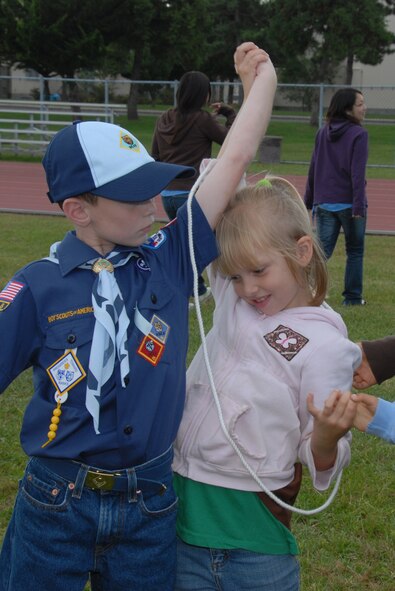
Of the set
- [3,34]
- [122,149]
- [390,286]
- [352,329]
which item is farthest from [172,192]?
[3,34]

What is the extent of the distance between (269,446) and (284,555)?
28cm

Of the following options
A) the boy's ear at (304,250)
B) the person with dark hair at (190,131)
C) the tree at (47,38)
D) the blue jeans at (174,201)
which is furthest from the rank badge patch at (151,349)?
the tree at (47,38)

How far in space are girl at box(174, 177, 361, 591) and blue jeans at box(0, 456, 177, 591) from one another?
0.31 ft

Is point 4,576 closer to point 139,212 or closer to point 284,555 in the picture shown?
point 284,555

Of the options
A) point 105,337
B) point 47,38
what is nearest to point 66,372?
point 105,337

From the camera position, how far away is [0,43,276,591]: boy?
1.89m

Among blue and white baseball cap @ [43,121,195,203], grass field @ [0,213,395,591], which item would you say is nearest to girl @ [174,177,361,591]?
blue and white baseball cap @ [43,121,195,203]

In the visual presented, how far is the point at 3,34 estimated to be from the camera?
33031 mm

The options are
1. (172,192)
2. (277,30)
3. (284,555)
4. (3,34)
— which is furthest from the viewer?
(277,30)

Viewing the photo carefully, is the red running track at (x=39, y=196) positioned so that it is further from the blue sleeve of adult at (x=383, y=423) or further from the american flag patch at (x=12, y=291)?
the american flag patch at (x=12, y=291)

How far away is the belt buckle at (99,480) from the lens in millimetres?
1911

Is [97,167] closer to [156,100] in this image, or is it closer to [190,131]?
[190,131]

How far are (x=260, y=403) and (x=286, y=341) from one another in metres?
0.16

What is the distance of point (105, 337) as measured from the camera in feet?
6.14
